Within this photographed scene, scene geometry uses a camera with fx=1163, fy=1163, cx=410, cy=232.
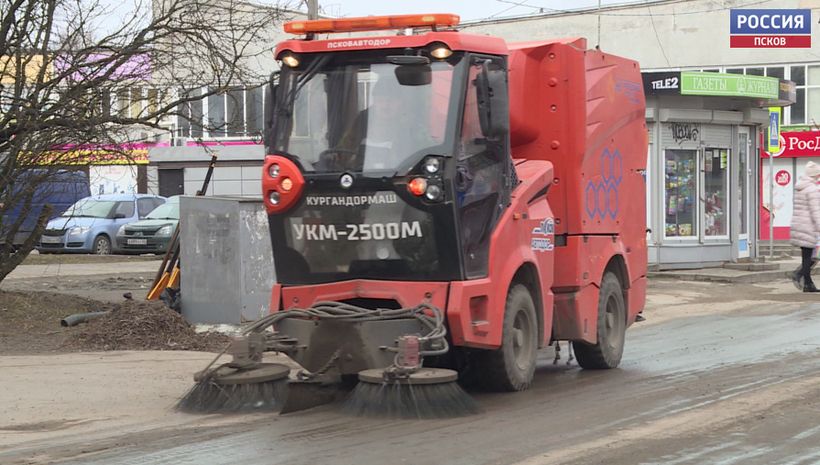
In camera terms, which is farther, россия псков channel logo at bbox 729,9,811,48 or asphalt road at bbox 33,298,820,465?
россия псков channel logo at bbox 729,9,811,48

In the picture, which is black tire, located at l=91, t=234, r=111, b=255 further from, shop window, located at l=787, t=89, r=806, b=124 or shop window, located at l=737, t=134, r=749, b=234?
shop window, located at l=787, t=89, r=806, b=124

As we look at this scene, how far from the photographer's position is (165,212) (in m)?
30.8

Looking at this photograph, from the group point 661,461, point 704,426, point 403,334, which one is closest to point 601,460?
point 661,461

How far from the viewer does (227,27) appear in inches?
611

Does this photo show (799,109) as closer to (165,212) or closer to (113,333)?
(165,212)

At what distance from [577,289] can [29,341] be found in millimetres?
6126

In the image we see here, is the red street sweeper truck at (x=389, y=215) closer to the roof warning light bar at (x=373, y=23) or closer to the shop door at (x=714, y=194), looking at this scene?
the roof warning light bar at (x=373, y=23)

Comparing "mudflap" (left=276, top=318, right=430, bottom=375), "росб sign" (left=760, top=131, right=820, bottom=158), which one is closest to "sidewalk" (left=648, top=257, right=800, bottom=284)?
"mudflap" (left=276, top=318, right=430, bottom=375)

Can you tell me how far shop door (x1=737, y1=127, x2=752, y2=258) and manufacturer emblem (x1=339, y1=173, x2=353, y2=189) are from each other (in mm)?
17640

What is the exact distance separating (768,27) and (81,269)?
958 inches

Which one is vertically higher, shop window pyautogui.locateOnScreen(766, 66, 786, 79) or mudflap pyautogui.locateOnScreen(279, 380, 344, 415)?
shop window pyautogui.locateOnScreen(766, 66, 786, 79)

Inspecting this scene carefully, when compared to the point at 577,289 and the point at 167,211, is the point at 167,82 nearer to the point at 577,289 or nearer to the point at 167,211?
the point at 577,289

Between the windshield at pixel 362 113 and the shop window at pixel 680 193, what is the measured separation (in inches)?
609

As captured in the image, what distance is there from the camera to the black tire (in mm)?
30953
